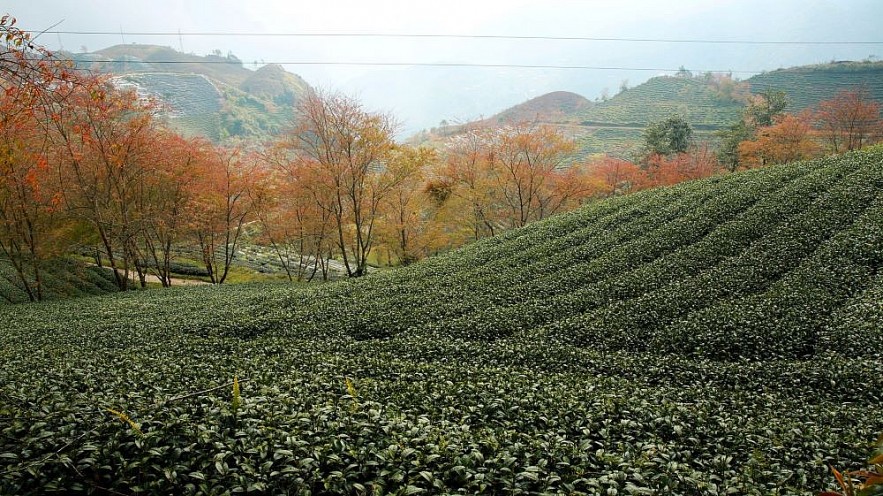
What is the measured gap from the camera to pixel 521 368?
8.98m

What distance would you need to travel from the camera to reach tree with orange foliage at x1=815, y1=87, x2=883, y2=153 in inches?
1658

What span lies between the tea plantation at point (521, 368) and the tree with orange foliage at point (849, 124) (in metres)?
35.4

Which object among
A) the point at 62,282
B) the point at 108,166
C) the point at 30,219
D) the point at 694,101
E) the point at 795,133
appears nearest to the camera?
the point at 30,219

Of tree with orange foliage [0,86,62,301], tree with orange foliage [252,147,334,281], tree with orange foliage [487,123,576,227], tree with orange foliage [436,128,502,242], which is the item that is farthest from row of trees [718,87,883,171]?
tree with orange foliage [0,86,62,301]

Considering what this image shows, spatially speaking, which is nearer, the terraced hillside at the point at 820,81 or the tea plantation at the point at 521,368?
the tea plantation at the point at 521,368

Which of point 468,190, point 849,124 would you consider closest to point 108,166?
point 468,190

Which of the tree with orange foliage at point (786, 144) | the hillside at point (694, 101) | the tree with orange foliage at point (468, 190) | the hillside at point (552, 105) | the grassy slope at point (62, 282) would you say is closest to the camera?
the grassy slope at point (62, 282)

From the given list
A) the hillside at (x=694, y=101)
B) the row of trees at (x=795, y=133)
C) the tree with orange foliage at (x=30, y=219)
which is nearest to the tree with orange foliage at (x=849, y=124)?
the row of trees at (x=795, y=133)

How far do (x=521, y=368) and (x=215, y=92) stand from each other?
139977 millimetres

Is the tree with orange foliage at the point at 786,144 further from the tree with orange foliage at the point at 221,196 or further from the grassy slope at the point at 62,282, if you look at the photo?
the grassy slope at the point at 62,282

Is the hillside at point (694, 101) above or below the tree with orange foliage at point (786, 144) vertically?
above

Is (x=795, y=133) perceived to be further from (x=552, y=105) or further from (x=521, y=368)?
(x=552, y=105)

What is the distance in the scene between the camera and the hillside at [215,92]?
108 m

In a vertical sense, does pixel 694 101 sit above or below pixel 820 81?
below
